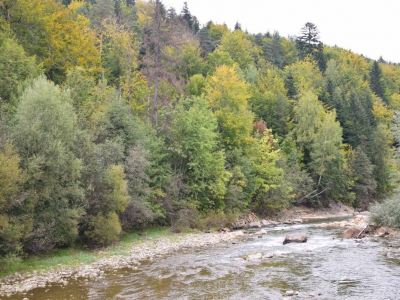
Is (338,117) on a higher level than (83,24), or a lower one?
lower

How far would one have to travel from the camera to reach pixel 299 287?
1666 cm

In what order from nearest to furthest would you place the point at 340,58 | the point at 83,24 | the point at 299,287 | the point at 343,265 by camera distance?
1. the point at 299,287
2. the point at 343,265
3. the point at 83,24
4. the point at 340,58

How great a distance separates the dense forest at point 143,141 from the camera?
21.0 metres

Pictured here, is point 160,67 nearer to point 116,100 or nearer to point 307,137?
point 116,100

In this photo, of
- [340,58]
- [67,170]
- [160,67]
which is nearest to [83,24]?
[160,67]

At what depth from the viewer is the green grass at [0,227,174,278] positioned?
Result: 19.2 metres

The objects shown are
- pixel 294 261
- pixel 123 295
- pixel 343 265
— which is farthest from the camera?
pixel 294 261

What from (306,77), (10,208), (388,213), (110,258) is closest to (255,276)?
(110,258)

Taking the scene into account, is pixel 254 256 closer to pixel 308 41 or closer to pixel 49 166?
pixel 49 166

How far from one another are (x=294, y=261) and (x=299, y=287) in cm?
531

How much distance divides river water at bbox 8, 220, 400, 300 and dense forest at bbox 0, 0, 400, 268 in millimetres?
5024

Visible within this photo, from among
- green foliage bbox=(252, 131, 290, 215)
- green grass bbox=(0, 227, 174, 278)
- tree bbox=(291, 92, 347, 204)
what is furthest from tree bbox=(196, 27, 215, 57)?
green grass bbox=(0, 227, 174, 278)

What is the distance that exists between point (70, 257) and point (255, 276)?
1095 centimetres

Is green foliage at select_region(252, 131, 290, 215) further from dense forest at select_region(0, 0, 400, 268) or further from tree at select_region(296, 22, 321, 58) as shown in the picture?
tree at select_region(296, 22, 321, 58)
